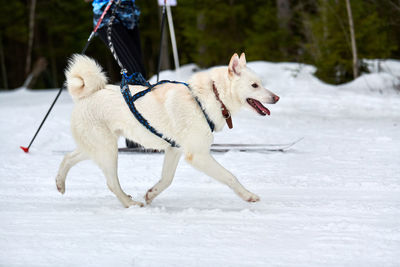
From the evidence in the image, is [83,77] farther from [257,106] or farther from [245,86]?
[257,106]

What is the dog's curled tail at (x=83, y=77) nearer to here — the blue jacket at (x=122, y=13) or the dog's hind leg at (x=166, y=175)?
the dog's hind leg at (x=166, y=175)

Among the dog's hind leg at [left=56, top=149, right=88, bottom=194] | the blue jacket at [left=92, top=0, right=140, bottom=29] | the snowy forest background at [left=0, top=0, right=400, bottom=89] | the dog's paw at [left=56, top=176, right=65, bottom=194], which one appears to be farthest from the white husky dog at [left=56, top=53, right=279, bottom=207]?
the blue jacket at [left=92, top=0, right=140, bottom=29]

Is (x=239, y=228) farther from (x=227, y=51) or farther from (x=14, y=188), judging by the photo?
(x=227, y=51)

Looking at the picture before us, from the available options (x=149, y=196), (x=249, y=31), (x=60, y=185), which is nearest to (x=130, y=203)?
(x=149, y=196)

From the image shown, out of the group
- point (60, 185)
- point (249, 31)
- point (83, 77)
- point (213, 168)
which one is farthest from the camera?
point (249, 31)

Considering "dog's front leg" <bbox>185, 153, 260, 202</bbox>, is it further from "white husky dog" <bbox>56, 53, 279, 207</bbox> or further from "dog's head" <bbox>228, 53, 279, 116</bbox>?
"dog's head" <bbox>228, 53, 279, 116</bbox>

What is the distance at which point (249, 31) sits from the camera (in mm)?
13391

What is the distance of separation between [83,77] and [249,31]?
420 inches

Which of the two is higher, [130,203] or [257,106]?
[257,106]

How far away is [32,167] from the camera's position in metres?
4.90

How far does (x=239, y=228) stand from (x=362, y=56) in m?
8.28

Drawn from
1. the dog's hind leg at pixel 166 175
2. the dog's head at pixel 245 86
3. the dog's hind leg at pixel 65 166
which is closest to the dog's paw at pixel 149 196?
the dog's hind leg at pixel 166 175

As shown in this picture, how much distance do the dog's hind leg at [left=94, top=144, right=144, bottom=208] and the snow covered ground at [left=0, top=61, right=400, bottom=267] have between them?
10cm

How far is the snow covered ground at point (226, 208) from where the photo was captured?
2.37 m
